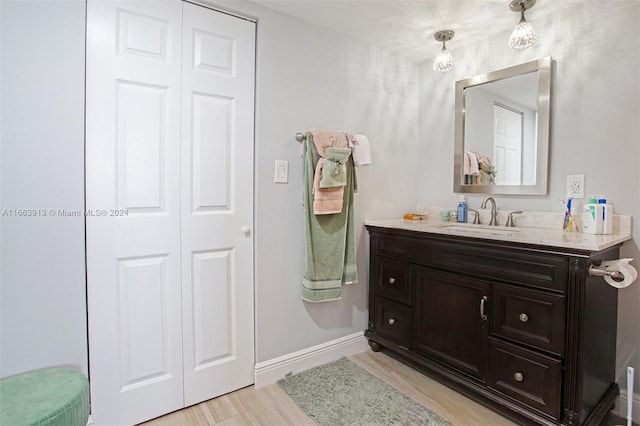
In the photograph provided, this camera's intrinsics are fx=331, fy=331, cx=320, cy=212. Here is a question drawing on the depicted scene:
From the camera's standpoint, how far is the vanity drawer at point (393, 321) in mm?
2088

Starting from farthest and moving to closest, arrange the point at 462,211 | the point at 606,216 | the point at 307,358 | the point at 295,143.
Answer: the point at 462,211, the point at 307,358, the point at 295,143, the point at 606,216

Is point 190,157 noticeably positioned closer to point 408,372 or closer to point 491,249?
point 491,249

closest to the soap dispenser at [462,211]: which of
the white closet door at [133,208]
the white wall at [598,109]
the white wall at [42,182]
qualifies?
the white wall at [598,109]

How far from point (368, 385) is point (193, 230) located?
134 centimetres

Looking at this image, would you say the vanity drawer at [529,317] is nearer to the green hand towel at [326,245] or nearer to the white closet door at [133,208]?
the green hand towel at [326,245]

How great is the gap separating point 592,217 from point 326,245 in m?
1.38

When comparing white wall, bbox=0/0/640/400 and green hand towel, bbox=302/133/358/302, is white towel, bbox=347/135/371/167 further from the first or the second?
white wall, bbox=0/0/640/400

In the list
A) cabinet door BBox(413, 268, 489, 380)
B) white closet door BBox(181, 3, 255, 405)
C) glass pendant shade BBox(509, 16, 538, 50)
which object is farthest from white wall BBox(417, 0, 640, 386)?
white closet door BBox(181, 3, 255, 405)

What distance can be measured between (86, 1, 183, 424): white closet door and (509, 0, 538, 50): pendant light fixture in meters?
1.74

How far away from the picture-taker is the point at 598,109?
175cm

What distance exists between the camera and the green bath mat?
1.64 m

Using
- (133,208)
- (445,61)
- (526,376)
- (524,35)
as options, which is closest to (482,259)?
(526,376)

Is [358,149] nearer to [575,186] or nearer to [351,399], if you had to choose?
[575,186]

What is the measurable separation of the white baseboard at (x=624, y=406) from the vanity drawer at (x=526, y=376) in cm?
55
